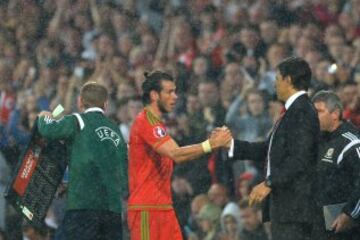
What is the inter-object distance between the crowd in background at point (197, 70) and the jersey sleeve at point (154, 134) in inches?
118

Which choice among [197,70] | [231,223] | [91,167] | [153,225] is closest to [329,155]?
[153,225]

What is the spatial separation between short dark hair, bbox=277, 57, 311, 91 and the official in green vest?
1663mm

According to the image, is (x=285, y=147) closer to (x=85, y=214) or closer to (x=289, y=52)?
(x=85, y=214)

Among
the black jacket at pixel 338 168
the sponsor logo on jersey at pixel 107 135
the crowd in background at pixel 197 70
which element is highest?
the crowd in background at pixel 197 70

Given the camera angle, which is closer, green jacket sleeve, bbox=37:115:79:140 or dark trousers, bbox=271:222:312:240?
dark trousers, bbox=271:222:312:240

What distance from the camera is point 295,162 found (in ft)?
33.3

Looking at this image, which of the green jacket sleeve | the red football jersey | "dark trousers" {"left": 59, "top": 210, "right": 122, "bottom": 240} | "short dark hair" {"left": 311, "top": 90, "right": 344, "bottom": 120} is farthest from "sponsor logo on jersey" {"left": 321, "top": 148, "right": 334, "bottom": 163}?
the green jacket sleeve

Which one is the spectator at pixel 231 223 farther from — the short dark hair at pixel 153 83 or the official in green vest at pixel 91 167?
the short dark hair at pixel 153 83

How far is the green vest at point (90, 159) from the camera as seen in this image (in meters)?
11.0

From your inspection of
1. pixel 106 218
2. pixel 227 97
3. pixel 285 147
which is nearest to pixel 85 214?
pixel 106 218

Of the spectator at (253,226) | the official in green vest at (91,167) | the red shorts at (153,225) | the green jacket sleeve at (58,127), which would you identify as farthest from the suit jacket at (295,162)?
the spectator at (253,226)

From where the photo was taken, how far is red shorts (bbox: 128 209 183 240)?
10945mm

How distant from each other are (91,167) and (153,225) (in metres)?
0.72

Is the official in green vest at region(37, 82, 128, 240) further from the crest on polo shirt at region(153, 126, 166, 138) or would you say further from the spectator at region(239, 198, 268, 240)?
the spectator at region(239, 198, 268, 240)
